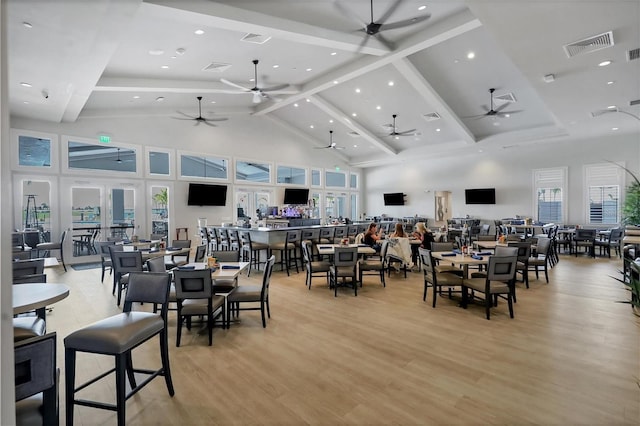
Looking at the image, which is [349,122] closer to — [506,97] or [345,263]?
[506,97]

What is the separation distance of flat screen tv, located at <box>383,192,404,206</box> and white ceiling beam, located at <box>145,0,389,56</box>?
32.6 ft

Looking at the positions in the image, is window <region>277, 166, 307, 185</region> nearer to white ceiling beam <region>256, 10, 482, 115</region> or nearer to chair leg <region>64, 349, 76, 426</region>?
Answer: white ceiling beam <region>256, 10, 482, 115</region>

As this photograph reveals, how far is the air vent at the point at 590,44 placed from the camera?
3957 mm

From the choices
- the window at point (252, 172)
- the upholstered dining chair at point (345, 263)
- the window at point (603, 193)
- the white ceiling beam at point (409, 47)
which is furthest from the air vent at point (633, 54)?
the window at point (252, 172)

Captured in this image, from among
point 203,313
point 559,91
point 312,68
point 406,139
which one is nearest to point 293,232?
point 203,313

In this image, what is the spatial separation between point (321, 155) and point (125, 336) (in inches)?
549

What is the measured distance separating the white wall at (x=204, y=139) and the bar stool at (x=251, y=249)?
4301mm

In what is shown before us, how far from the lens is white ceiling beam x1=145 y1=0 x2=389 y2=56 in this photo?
15.6 ft

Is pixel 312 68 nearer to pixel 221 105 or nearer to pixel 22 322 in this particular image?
pixel 221 105

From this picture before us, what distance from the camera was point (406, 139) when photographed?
44.3 ft

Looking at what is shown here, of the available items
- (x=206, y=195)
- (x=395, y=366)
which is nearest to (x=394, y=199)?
(x=206, y=195)

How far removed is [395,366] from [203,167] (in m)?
10.4

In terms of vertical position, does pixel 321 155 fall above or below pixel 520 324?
above

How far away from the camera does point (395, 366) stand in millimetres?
3045
